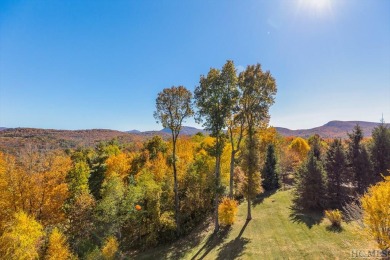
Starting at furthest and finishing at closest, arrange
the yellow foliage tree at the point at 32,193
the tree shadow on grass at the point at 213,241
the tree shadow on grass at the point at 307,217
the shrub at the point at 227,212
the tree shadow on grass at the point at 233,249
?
the yellow foliage tree at the point at 32,193, the shrub at the point at 227,212, the tree shadow on grass at the point at 307,217, the tree shadow on grass at the point at 213,241, the tree shadow on grass at the point at 233,249

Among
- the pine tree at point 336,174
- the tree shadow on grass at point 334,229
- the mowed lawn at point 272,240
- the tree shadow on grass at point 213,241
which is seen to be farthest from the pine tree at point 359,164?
the tree shadow on grass at point 213,241

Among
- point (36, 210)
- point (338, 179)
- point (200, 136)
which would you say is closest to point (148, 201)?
point (36, 210)

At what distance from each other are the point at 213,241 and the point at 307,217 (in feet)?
35.7

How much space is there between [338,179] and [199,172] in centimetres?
1867

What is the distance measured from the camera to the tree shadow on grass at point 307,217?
2395cm

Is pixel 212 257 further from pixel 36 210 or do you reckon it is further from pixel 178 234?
pixel 36 210

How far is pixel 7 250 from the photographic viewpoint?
59.2ft

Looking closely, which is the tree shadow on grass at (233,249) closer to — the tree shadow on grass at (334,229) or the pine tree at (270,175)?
the tree shadow on grass at (334,229)

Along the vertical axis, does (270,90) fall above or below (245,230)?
above

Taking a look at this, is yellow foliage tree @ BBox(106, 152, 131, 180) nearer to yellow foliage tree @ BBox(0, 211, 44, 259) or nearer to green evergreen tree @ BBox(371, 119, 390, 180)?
yellow foliage tree @ BBox(0, 211, 44, 259)

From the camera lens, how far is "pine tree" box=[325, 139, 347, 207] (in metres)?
28.2

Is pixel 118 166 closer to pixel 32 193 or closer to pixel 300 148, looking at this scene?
pixel 32 193

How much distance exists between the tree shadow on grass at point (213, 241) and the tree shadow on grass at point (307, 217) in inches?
301

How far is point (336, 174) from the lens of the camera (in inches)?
1156
